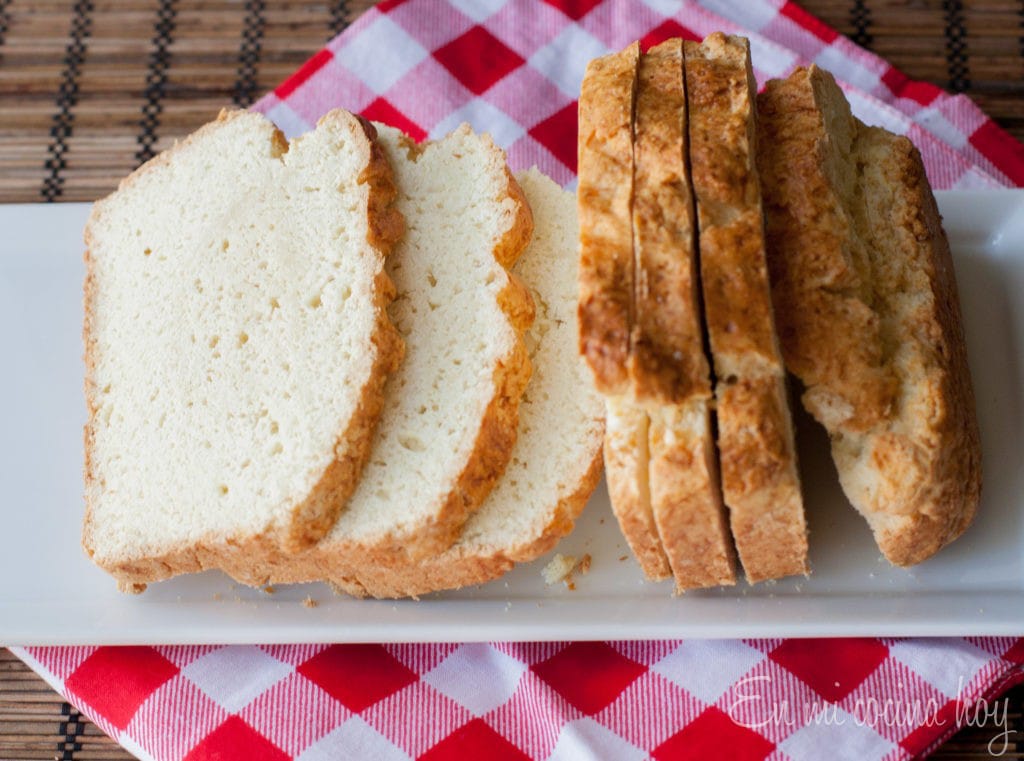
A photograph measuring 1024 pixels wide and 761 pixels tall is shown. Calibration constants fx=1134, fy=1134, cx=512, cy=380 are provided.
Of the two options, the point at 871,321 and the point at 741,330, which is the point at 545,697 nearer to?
the point at 741,330

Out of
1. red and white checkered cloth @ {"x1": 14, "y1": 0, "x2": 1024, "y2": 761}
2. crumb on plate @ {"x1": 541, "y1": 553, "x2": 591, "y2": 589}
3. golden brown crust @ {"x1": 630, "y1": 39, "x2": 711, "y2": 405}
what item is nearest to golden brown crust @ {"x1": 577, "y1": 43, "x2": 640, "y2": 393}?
golden brown crust @ {"x1": 630, "y1": 39, "x2": 711, "y2": 405}

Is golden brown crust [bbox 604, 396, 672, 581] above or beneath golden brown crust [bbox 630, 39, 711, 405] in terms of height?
beneath

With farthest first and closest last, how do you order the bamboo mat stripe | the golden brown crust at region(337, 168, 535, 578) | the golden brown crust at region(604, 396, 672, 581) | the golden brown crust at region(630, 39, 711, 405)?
1. the bamboo mat stripe
2. the golden brown crust at region(337, 168, 535, 578)
3. the golden brown crust at region(604, 396, 672, 581)
4. the golden brown crust at region(630, 39, 711, 405)

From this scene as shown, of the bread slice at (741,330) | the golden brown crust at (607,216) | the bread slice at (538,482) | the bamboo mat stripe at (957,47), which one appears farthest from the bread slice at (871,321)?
the bamboo mat stripe at (957,47)

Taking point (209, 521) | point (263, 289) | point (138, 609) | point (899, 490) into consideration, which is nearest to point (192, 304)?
point (263, 289)

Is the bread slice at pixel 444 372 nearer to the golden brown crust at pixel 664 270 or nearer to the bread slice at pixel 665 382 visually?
the bread slice at pixel 665 382

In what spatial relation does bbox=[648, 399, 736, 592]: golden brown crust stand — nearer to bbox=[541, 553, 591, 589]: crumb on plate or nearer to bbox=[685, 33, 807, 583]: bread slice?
bbox=[685, 33, 807, 583]: bread slice
